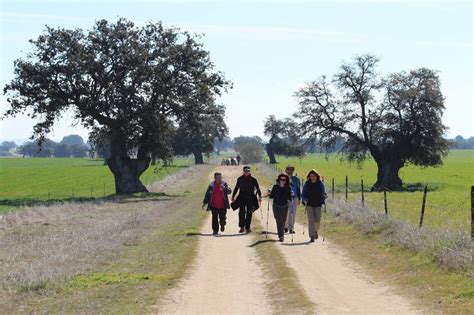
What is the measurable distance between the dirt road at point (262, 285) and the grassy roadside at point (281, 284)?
15 centimetres

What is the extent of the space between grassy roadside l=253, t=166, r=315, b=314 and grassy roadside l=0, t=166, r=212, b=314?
183 centimetres

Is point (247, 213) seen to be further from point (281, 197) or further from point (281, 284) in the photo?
point (281, 284)

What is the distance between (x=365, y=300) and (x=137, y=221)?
16517 mm

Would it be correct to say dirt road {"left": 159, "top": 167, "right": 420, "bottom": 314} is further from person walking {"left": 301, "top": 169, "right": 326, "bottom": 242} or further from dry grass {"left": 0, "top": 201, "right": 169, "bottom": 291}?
dry grass {"left": 0, "top": 201, "right": 169, "bottom": 291}

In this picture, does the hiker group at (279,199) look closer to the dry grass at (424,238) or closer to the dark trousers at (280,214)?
the dark trousers at (280,214)

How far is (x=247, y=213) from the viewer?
21.9 m

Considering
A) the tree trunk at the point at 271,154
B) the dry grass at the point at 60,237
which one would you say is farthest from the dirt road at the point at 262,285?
the tree trunk at the point at 271,154

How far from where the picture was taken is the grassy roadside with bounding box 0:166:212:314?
11492 mm

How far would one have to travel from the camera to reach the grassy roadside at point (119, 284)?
37.7 feet

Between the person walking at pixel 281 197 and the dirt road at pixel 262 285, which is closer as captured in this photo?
the dirt road at pixel 262 285


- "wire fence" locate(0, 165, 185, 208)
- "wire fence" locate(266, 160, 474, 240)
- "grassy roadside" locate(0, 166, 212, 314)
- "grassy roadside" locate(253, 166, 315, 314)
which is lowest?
"wire fence" locate(0, 165, 185, 208)

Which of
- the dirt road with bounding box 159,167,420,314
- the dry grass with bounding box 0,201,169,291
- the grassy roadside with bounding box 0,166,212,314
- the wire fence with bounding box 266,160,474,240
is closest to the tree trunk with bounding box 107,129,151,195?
the dry grass with bounding box 0,201,169,291

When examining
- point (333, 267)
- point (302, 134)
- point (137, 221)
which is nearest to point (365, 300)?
point (333, 267)

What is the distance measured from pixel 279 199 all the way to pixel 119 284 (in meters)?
7.77
